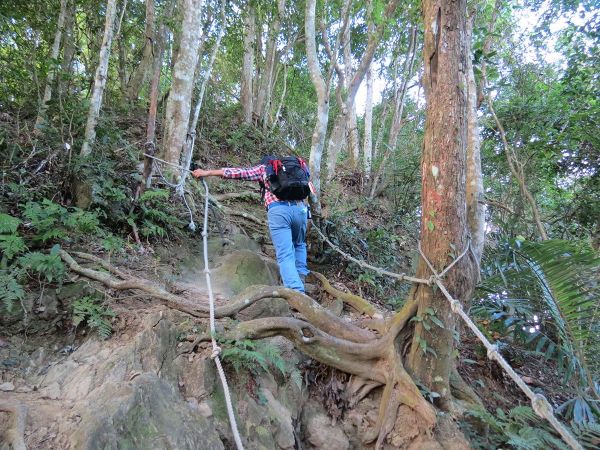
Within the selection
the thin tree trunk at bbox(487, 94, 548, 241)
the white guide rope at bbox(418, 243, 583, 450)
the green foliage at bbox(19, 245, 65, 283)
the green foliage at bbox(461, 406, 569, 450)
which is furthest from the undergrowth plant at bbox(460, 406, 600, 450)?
the green foliage at bbox(19, 245, 65, 283)

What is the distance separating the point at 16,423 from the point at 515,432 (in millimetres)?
3572

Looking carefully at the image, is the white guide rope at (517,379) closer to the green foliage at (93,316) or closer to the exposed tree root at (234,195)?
the green foliage at (93,316)

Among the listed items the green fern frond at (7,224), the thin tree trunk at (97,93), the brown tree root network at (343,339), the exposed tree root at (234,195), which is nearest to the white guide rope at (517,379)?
the brown tree root network at (343,339)

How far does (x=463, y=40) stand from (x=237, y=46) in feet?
33.8

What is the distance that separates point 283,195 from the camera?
15.0 ft

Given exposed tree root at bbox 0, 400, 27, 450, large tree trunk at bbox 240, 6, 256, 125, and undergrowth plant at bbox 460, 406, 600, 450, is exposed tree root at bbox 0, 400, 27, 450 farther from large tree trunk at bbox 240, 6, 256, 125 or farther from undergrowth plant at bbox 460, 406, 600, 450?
large tree trunk at bbox 240, 6, 256, 125

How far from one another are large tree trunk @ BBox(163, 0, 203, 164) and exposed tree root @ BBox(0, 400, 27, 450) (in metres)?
4.03

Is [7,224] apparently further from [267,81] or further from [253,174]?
[267,81]

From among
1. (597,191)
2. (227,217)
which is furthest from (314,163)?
(597,191)

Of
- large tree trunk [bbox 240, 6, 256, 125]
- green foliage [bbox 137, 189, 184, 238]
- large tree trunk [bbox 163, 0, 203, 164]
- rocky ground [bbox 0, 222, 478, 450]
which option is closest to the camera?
rocky ground [bbox 0, 222, 478, 450]

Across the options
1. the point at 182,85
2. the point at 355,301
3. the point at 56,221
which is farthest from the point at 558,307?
the point at 182,85

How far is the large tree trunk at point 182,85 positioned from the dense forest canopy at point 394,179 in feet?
0.07

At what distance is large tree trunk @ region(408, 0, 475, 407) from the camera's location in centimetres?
328

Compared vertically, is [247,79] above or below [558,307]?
above
